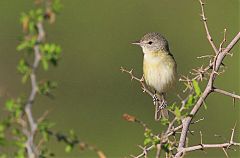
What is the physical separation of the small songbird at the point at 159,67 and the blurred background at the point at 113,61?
4.92 metres

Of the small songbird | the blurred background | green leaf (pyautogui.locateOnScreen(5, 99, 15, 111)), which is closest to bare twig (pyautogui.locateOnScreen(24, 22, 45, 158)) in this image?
green leaf (pyautogui.locateOnScreen(5, 99, 15, 111))

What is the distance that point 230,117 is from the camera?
1309 cm

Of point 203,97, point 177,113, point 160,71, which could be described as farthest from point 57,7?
point 160,71

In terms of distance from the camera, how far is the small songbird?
5.81m

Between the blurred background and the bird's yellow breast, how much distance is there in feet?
16.3

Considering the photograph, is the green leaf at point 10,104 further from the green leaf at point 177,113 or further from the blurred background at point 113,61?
the blurred background at point 113,61

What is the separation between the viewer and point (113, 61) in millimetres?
14453

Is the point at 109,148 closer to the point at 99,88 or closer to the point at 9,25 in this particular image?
the point at 99,88

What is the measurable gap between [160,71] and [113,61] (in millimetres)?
8621

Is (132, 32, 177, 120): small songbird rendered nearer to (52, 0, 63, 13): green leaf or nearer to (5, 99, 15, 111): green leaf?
(52, 0, 63, 13): green leaf

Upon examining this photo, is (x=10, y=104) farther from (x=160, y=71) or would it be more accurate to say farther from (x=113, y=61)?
(x=113, y=61)

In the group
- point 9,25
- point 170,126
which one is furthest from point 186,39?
point 170,126

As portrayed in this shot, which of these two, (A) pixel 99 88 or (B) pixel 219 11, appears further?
(B) pixel 219 11

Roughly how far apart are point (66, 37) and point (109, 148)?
3457mm
